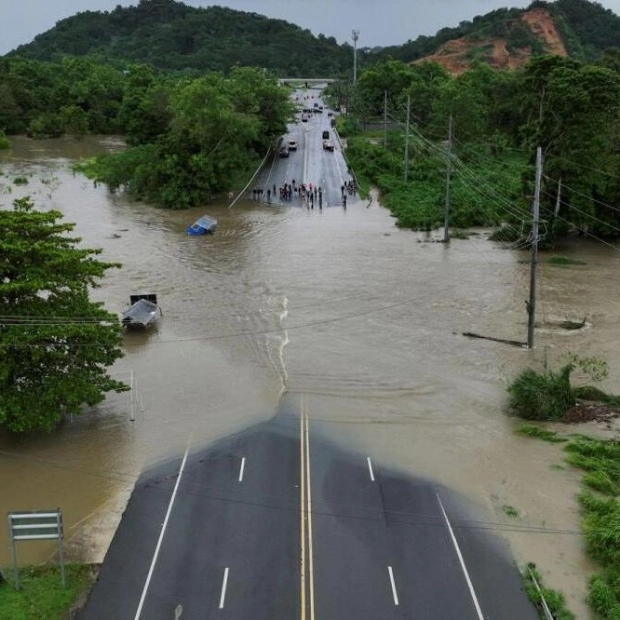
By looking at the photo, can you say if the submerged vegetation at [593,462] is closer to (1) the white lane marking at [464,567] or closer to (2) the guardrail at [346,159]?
(1) the white lane marking at [464,567]

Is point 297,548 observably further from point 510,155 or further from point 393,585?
point 510,155

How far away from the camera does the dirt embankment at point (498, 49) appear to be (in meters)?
162

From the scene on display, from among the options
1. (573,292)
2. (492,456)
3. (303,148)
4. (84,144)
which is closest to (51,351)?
(492,456)

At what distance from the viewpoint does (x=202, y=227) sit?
49.8m

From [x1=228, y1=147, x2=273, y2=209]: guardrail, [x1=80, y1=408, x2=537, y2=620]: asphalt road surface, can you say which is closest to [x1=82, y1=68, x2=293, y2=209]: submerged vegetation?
[x1=228, y1=147, x2=273, y2=209]: guardrail

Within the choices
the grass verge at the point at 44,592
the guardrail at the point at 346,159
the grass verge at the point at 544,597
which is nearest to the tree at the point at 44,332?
the grass verge at the point at 44,592

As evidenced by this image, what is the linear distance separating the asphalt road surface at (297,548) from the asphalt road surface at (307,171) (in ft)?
127

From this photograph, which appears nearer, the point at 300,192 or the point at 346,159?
the point at 300,192

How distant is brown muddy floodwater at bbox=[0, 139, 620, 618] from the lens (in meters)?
21.3

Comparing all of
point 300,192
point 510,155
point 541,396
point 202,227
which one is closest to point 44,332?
point 541,396

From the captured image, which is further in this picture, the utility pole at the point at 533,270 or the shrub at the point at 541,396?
the utility pole at the point at 533,270

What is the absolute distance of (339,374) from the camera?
28.7 m

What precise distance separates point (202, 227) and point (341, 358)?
22419mm

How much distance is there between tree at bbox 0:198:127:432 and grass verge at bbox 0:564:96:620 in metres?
5.82
